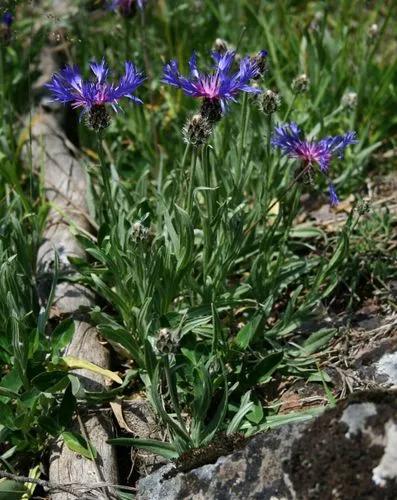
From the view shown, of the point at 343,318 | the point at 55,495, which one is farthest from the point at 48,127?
the point at 55,495

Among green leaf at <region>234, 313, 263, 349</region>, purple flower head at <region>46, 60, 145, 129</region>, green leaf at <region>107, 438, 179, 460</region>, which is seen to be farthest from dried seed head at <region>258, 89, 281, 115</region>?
green leaf at <region>107, 438, 179, 460</region>

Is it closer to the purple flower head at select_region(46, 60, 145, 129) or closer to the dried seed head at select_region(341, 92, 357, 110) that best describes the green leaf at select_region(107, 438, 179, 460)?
the purple flower head at select_region(46, 60, 145, 129)

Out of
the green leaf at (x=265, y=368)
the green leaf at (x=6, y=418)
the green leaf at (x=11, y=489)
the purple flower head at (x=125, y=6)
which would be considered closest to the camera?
the green leaf at (x=11, y=489)

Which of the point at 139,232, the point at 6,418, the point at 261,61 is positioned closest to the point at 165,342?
the point at 139,232

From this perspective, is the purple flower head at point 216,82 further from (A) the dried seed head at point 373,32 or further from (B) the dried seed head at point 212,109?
(A) the dried seed head at point 373,32

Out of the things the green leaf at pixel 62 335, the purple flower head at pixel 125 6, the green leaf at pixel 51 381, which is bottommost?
the green leaf at pixel 51 381

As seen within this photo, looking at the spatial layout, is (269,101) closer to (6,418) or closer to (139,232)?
(139,232)

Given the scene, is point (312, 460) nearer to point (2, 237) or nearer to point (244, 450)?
point (244, 450)

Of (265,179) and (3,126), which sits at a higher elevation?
(3,126)

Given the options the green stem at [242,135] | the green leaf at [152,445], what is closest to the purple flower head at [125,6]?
the green stem at [242,135]
